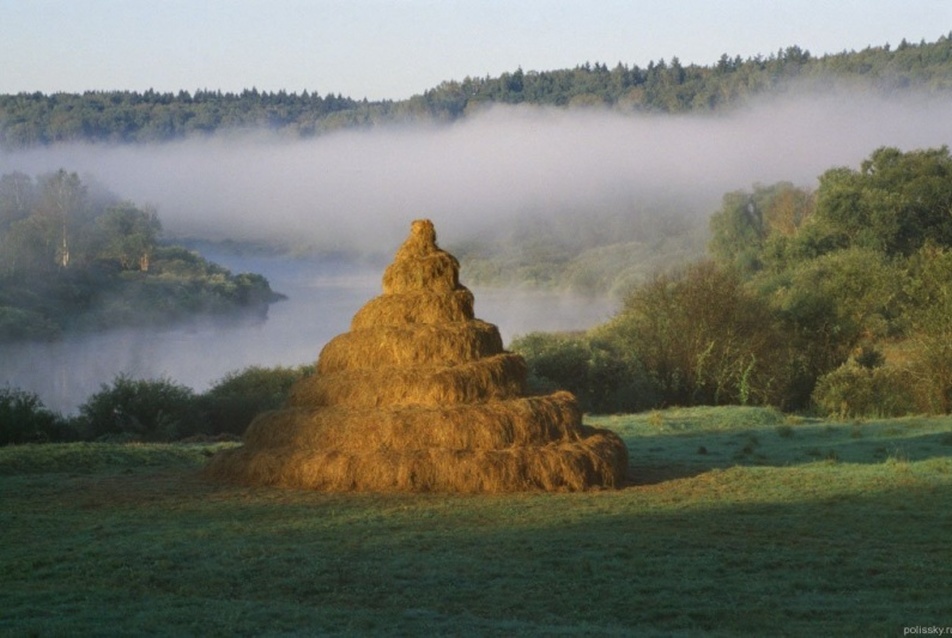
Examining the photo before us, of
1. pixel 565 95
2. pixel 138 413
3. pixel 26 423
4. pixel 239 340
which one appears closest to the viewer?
pixel 26 423

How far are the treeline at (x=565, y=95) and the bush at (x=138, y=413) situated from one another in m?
96.6

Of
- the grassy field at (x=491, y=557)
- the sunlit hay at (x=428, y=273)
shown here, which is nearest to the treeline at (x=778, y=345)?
the grassy field at (x=491, y=557)

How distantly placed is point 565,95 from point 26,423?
13026 centimetres

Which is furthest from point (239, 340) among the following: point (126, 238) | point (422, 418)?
point (422, 418)

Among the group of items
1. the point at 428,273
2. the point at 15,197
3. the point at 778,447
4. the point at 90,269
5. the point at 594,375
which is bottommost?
the point at 594,375

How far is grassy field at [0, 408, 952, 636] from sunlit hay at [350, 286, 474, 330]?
353cm

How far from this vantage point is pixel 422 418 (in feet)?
60.2

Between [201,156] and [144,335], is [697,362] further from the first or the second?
[201,156]

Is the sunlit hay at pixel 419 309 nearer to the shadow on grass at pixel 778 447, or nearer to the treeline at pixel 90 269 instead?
the shadow on grass at pixel 778 447

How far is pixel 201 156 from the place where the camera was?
127188mm

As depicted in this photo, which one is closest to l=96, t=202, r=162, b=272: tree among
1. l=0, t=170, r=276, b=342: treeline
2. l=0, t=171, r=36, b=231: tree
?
l=0, t=170, r=276, b=342: treeline

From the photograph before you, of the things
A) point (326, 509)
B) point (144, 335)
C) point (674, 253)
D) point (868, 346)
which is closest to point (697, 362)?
point (868, 346)

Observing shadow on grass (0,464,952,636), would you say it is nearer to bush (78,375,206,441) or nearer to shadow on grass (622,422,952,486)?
shadow on grass (622,422,952,486)

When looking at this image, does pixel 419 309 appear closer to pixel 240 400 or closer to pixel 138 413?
pixel 138 413
